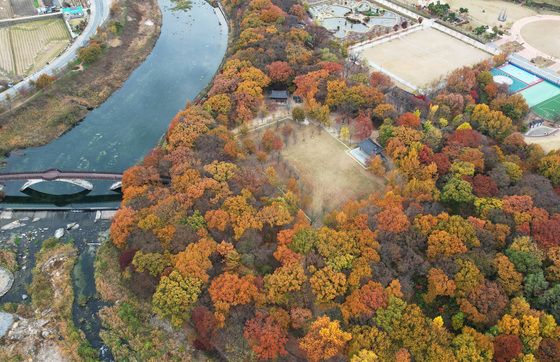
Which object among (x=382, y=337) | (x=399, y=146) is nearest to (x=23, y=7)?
(x=399, y=146)

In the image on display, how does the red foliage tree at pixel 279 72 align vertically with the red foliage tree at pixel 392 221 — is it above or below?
above

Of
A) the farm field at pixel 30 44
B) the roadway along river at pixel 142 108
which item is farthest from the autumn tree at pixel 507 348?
the farm field at pixel 30 44

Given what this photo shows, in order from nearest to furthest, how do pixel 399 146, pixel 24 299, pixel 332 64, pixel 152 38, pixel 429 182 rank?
1. pixel 24 299
2. pixel 429 182
3. pixel 399 146
4. pixel 332 64
5. pixel 152 38

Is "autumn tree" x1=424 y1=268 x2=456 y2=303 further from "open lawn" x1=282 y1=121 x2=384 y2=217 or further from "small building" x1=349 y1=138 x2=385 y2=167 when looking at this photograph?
"small building" x1=349 y1=138 x2=385 y2=167

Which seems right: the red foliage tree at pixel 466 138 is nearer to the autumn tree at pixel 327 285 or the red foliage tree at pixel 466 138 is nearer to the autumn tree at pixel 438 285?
the autumn tree at pixel 438 285

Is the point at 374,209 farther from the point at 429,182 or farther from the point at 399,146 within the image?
the point at 399,146

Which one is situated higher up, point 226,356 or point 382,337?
point 382,337
